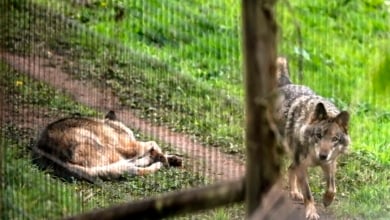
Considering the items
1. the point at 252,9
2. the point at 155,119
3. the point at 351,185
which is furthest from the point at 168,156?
the point at 252,9

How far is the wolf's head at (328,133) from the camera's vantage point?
3.91 metres

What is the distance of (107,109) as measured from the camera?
4.22 m

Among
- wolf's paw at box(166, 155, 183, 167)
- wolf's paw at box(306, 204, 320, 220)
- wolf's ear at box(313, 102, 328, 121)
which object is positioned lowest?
wolf's paw at box(306, 204, 320, 220)

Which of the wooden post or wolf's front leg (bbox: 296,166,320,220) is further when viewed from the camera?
wolf's front leg (bbox: 296,166,320,220)

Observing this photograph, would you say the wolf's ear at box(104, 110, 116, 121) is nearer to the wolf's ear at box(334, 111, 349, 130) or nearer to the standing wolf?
the standing wolf

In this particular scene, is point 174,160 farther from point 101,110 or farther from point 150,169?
Answer: point 101,110

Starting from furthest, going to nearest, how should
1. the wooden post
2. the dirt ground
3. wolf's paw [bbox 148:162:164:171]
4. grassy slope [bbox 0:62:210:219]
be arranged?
wolf's paw [bbox 148:162:164:171] → the dirt ground → grassy slope [bbox 0:62:210:219] → the wooden post

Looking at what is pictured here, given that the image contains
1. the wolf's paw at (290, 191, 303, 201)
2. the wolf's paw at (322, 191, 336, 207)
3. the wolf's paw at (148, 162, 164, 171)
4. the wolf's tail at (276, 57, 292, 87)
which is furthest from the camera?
the wolf's paw at (148, 162, 164, 171)

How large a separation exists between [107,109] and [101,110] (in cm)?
6

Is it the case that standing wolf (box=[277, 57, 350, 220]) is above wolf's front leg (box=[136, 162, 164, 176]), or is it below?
above

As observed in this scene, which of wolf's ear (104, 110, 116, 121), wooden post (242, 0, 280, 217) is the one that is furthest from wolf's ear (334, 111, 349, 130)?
wooden post (242, 0, 280, 217)

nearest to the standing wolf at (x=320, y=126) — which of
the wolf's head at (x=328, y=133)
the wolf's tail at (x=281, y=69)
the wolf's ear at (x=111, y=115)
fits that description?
the wolf's head at (x=328, y=133)

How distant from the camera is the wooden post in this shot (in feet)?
3.07

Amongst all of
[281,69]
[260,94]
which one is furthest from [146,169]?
[260,94]
